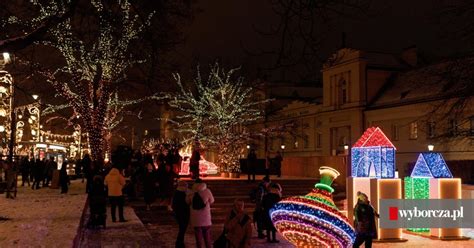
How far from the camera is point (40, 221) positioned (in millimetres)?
15820

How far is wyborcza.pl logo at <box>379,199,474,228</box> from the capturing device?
700 inches

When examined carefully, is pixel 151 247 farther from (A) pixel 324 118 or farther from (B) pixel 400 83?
(A) pixel 324 118

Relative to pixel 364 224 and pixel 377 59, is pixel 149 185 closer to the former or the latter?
pixel 364 224

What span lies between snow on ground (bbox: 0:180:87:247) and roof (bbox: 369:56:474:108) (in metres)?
10.6

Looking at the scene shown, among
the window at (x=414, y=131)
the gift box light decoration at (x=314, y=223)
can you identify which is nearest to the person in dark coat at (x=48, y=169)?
the gift box light decoration at (x=314, y=223)

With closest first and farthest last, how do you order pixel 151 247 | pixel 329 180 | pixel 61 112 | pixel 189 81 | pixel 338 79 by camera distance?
1. pixel 329 180
2. pixel 151 247
3. pixel 61 112
4. pixel 189 81
5. pixel 338 79

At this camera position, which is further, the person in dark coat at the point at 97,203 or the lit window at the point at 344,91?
the lit window at the point at 344,91

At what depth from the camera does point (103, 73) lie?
26906mm

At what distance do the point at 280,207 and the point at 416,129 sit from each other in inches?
1385

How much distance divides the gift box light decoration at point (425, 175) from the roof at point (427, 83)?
6.63ft

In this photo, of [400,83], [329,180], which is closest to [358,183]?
[329,180]

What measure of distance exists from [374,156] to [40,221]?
9.80 meters

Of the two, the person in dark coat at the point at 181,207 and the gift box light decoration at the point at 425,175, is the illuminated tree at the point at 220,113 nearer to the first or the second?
the gift box light decoration at the point at 425,175

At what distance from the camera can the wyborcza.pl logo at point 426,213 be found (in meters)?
17.8
